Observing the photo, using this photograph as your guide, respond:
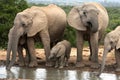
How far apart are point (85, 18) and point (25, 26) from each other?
1922 mm

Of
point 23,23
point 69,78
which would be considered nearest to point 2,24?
point 23,23

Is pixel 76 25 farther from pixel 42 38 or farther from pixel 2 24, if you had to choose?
pixel 2 24

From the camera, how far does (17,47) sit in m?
16.4

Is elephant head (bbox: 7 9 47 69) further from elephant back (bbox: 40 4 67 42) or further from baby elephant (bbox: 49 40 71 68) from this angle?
→ baby elephant (bbox: 49 40 71 68)

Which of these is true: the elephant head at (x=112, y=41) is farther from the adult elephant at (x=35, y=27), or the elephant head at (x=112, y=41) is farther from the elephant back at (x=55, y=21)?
the elephant back at (x=55, y=21)

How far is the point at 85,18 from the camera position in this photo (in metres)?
16.3

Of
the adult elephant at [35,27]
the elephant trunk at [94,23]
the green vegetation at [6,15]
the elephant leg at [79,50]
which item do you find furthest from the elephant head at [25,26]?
the green vegetation at [6,15]

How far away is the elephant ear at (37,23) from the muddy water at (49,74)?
1277 millimetres

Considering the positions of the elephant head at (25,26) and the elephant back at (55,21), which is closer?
the elephant head at (25,26)

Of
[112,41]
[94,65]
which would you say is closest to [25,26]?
[94,65]

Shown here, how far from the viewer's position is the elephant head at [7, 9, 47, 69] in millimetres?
15651

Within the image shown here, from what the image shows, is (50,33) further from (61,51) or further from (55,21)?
(61,51)

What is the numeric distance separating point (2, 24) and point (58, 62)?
482cm

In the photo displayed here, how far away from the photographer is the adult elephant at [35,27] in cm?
1573
